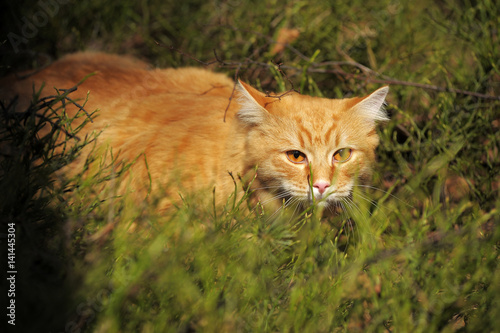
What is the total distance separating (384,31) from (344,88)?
29.0 inches

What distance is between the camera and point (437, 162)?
220 centimetres

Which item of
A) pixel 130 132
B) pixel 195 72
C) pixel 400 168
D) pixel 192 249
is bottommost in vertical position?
pixel 400 168

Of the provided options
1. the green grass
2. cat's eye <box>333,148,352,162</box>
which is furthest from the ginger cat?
the green grass

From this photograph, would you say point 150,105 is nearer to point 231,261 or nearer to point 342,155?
point 342,155

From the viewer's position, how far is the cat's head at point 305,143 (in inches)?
73.5

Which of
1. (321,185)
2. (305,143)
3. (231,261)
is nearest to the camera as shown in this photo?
(231,261)

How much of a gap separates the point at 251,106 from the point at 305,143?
308 millimetres

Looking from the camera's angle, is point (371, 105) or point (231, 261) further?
point (371, 105)

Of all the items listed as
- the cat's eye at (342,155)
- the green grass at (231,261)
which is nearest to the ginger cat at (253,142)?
the cat's eye at (342,155)

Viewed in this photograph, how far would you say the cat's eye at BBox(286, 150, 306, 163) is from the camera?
1.95 metres

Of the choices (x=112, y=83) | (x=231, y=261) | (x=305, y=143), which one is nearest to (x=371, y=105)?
(x=305, y=143)

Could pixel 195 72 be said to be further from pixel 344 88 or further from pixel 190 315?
pixel 190 315

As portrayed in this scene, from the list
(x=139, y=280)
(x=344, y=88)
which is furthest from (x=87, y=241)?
(x=344, y=88)

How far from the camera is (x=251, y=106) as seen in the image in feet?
6.36
